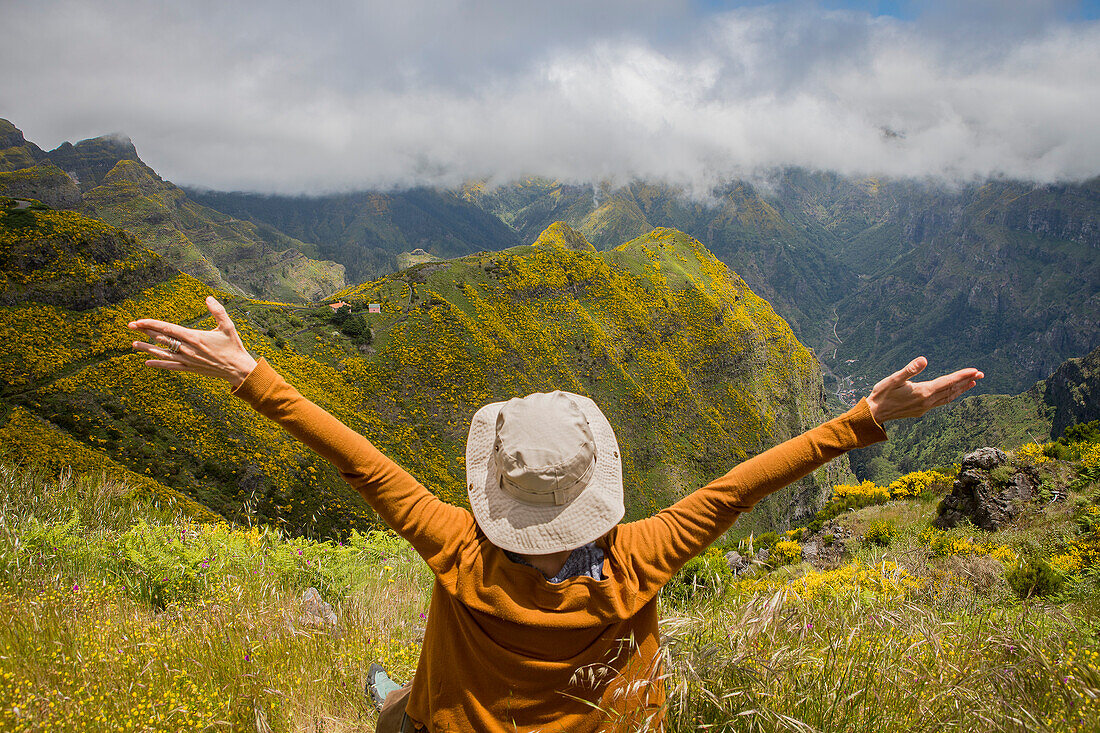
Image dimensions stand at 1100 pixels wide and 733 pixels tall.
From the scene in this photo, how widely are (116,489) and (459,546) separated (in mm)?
6901

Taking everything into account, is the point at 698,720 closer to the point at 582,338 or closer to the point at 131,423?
the point at 131,423

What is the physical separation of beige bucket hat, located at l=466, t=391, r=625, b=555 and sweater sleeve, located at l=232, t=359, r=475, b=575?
14 cm

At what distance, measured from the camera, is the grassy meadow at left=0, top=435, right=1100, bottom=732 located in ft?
6.49

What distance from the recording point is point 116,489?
6453 mm

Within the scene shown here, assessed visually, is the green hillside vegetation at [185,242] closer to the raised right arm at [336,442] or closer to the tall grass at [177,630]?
the tall grass at [177,630]

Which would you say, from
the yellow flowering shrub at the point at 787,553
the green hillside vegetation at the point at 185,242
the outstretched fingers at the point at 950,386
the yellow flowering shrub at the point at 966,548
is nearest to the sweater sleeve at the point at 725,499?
the outstretched fingers at the point at 950,386

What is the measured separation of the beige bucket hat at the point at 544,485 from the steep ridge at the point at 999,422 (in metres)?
135

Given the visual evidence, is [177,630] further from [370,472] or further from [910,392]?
[910,392]

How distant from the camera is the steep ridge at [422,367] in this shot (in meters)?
18.9

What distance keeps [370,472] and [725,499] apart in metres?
1.31

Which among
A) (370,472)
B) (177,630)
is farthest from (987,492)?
(177,630)

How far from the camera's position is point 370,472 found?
1876mm

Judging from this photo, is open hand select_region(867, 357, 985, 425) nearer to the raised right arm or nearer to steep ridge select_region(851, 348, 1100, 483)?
the raised right arm

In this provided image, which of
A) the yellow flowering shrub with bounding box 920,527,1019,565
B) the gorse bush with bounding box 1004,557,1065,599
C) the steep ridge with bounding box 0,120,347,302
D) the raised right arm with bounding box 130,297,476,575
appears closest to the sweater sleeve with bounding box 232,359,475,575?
the raised right arm with bounding box 130,297,476,575
